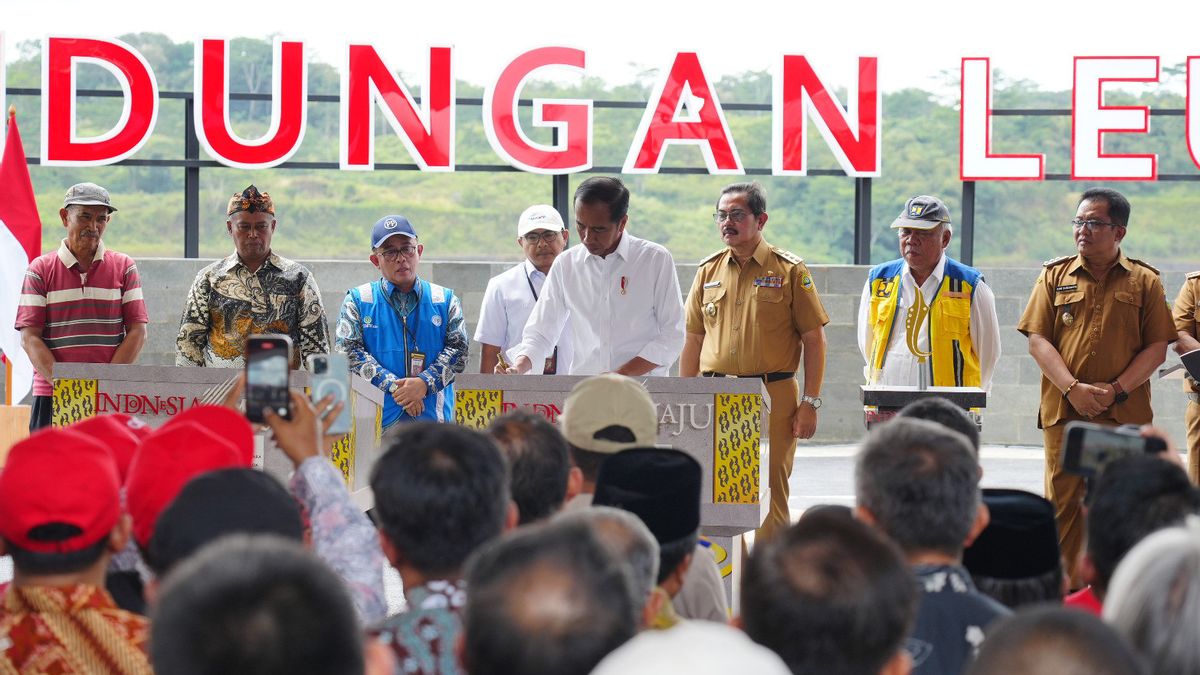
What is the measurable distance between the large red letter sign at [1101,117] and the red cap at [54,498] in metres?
10.2

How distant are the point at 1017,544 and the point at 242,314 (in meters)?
3.78

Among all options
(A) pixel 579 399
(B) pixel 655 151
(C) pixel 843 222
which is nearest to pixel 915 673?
(A) pixel 579 399

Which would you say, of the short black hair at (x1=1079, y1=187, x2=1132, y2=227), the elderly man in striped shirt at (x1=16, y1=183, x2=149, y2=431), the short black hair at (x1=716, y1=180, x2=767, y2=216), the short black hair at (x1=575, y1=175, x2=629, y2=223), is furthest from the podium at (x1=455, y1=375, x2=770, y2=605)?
the elderly man in striped shirt at (x1=16, y1=183, x2=149, y2=431)

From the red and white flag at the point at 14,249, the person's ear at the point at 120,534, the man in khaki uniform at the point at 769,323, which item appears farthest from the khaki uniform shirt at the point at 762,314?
the person's ear at the point at 120,534

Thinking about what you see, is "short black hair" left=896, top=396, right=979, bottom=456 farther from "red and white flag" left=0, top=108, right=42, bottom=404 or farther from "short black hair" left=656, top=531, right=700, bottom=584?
"red and white flag" left=0, top=108, right=42, bottom=404

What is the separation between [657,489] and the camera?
10.5 feet

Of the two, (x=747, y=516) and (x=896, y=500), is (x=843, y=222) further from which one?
(x=896, y=500)

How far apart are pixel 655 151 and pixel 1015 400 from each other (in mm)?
3571

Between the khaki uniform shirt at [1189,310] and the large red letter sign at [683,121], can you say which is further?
the large red letter sign at [683,121]

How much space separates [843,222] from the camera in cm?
2528

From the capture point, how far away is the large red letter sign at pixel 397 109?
11.4 m

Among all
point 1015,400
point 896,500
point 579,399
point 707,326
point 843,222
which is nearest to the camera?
point 896,500

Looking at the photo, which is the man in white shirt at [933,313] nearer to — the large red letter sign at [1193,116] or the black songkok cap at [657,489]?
the black songkok cap at [657,489]

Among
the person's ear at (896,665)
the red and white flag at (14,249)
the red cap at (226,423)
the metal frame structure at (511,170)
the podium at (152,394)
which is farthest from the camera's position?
the metal frame structure at (511,170)
